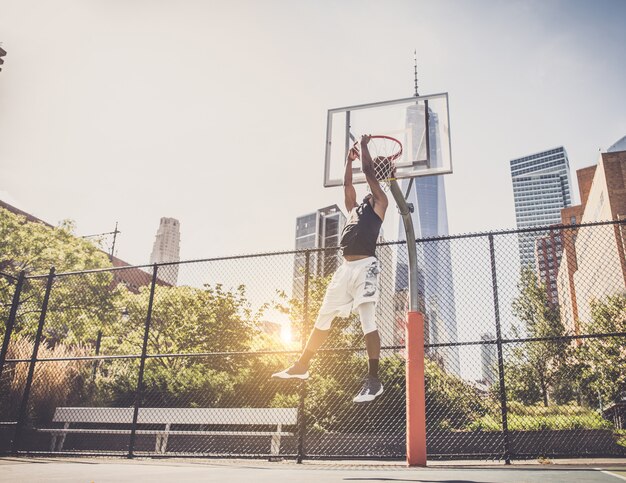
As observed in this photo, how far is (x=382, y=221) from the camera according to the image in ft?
15.0

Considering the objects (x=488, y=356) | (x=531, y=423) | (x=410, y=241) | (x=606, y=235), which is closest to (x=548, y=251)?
(x=606, y=235)

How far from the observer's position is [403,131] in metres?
6.72

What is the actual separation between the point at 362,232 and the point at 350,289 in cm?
58

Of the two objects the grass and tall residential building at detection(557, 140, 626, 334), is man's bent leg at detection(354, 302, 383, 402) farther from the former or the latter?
tall residential building at detection(557, 140, 626, 334)

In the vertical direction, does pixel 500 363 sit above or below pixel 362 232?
below

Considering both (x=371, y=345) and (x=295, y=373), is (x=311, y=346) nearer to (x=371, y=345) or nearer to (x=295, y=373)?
(x=295, y=373)

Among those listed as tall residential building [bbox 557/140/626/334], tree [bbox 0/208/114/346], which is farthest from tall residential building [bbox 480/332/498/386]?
tall residential building [bbox 557/140/626/334]

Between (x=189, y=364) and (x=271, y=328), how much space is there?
2740 mm

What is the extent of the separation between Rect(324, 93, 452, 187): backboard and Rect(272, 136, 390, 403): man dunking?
164cm

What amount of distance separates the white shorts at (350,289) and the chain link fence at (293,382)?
4.15ft

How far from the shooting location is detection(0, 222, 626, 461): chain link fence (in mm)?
6828

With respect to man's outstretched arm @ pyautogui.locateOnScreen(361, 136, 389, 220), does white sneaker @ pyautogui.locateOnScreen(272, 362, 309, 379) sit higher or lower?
lower

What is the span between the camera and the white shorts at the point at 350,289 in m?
4.27

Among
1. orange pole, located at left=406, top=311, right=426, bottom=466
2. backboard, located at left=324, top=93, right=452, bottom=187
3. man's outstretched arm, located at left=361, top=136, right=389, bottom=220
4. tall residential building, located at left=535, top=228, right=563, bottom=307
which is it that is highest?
tall residential building, located at left=535, top=228, right=563, bottom=307
